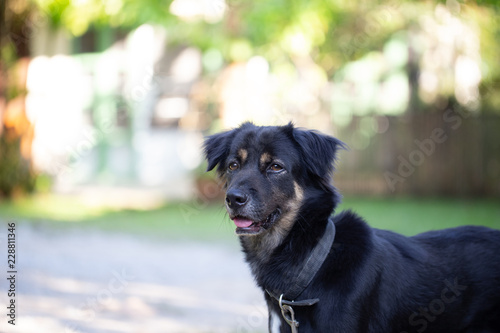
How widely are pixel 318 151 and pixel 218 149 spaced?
81 centimetres

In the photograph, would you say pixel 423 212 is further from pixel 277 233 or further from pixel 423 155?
pixel 277 233

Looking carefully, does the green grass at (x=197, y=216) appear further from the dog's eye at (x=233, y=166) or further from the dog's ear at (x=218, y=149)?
the dog's eye at (x=233, y=166)

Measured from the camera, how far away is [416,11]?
48.0 ft

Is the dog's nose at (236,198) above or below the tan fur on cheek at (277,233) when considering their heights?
above

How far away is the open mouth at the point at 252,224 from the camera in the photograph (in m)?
3.13

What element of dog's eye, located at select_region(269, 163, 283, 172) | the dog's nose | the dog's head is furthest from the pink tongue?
dog's eye, located at select_region(269, 163, 283, 172)

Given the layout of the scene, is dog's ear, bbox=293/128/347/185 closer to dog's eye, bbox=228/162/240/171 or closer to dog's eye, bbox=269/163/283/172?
dog's eye, bbox=269/163/283/172

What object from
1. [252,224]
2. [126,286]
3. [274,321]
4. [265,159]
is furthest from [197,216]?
[274,321]

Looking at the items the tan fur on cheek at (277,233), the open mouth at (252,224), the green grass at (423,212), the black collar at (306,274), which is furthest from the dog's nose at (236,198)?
the green grass at (423,212)

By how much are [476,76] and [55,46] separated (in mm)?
12861

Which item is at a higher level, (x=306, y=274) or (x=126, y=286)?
(x=306, y=274)

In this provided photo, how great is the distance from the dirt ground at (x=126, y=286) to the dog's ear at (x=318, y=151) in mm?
1965

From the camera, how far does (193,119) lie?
1443 cm

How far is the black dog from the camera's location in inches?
109
